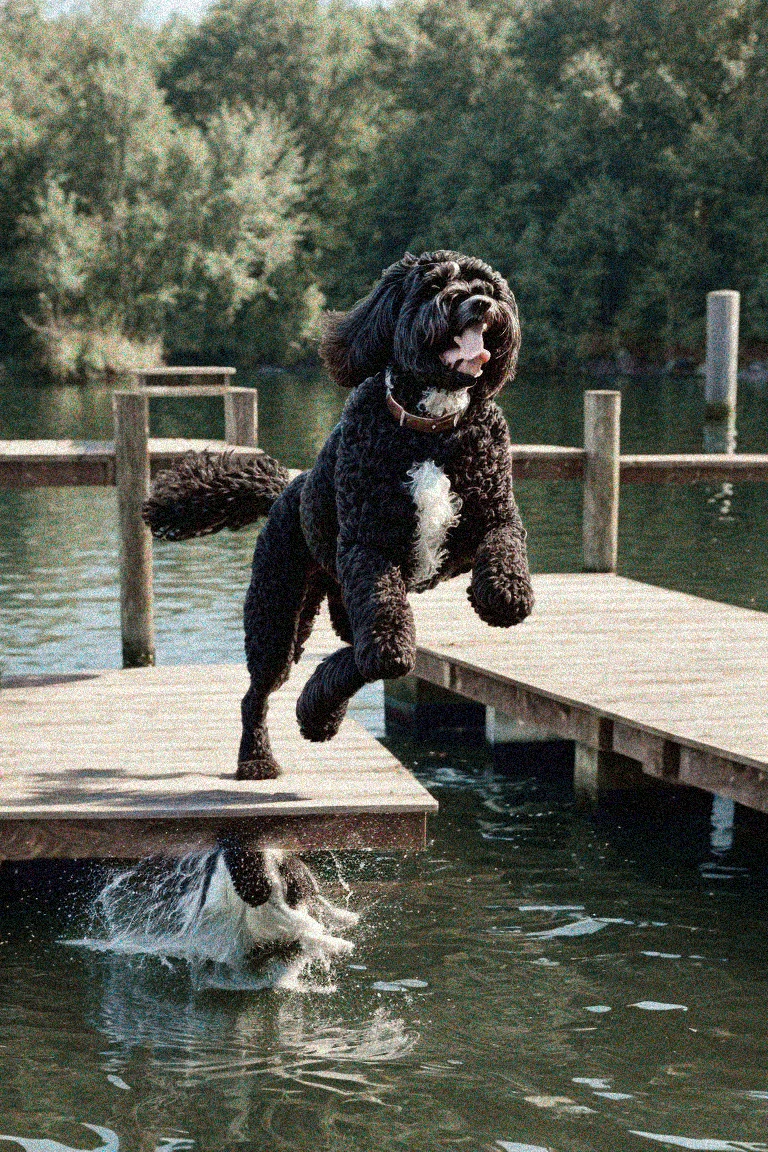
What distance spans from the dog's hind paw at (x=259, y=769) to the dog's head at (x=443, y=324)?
5.27 ft

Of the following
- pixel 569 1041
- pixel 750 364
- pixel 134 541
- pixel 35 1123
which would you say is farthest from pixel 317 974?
pixel 750 364

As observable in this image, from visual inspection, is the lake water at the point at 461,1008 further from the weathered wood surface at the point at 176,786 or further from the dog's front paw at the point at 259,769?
the dog's front paw at the point at 259,769

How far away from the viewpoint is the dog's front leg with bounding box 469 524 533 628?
4.11 metres

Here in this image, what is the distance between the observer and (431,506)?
4.16 meters

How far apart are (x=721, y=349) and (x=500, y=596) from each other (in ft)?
45.8

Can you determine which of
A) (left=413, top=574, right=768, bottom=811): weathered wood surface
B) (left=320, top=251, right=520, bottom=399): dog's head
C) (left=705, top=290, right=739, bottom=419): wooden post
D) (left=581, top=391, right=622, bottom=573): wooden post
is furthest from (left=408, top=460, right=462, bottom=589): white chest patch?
(left=705, top=290, right=739, bottom=419): wooden post

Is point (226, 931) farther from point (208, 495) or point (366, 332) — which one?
point (366, 332)

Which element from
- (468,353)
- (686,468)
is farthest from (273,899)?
(686,468)

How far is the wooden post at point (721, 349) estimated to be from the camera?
16.8m

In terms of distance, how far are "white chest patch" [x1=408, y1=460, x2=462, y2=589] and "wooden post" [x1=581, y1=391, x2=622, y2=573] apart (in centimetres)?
506

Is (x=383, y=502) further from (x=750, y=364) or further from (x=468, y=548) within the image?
(x=750, y=364)

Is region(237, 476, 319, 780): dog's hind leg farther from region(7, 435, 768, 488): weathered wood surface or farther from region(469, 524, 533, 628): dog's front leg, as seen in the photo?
region(7, 435, 768, 488): weathered wood surface

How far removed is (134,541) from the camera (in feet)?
28.2

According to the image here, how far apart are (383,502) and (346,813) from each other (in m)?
1.22
